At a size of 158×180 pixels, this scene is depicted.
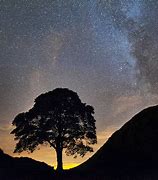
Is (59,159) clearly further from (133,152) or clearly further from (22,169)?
(133,152)

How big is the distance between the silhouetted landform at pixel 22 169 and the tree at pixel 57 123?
16.7 ft

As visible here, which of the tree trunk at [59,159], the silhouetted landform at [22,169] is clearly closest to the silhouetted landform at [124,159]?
the silhouetted landform at [22,169]

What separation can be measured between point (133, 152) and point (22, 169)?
14729 mm

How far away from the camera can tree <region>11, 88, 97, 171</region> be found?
53.8 meters

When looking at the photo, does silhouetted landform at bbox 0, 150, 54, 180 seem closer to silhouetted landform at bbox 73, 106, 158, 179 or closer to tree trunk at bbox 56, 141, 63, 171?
tree trunk at bbox 56, 141, 63, 171

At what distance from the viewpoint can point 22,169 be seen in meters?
46.6

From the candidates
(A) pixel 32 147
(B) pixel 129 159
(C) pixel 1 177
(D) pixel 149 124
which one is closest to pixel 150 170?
(B) pixel 129 159

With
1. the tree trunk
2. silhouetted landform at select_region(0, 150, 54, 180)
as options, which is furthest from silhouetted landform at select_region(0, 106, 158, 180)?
the tree trunk

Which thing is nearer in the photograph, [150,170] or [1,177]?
[150,170]

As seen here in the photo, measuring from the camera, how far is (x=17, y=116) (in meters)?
55.3

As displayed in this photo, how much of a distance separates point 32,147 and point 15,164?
7.64 metres

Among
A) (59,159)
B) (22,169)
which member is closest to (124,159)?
(22,169)

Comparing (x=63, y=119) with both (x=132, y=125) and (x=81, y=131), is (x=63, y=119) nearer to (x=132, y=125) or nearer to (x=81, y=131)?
(x=81, y=131)

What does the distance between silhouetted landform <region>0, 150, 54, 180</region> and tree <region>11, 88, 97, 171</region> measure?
510 cm
